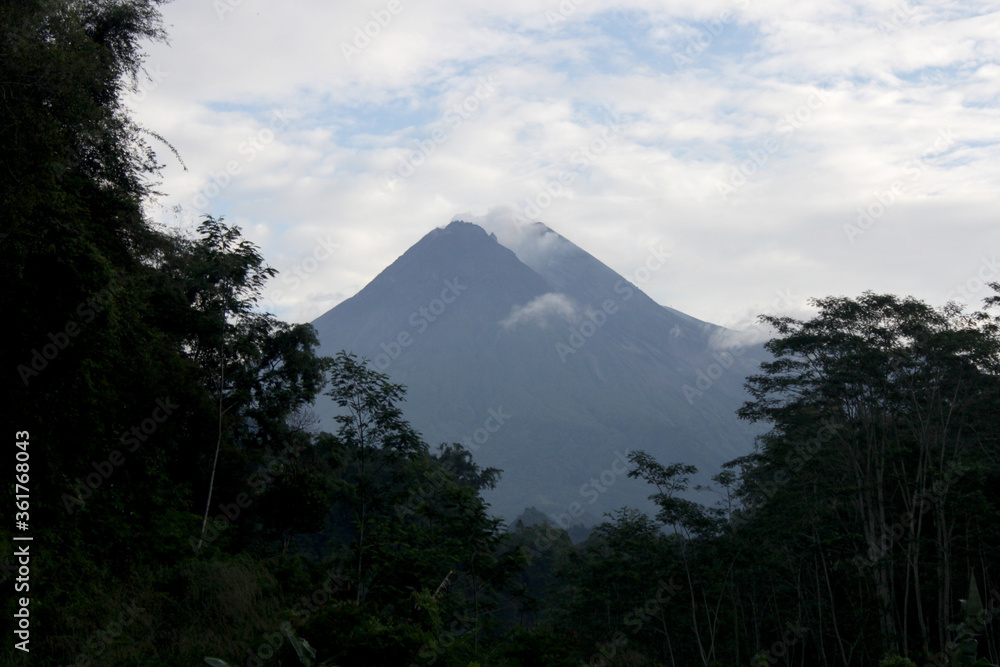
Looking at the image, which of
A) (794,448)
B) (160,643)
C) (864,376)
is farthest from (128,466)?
(864,376)

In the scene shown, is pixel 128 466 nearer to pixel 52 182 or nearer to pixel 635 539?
pixel 52 182

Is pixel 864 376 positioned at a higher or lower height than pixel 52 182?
higher

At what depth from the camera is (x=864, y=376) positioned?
20.6 metres

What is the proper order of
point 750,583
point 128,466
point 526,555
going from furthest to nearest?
point 750,583 < point 128,466 < point 526,555

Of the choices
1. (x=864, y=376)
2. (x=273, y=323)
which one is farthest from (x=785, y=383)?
(x=273, y=323)

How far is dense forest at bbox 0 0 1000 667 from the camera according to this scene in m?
→ 8.86

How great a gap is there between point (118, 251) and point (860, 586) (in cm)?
2250

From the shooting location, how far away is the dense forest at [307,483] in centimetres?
886

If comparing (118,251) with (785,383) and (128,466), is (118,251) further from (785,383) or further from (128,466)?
(785,383)

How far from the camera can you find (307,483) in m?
18.7

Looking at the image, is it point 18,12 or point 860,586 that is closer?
point 18,12

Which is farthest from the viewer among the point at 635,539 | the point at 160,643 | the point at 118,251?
the point at 635,539

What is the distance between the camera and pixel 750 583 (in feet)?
71.9

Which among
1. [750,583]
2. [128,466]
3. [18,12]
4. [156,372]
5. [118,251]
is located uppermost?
[750,583]
